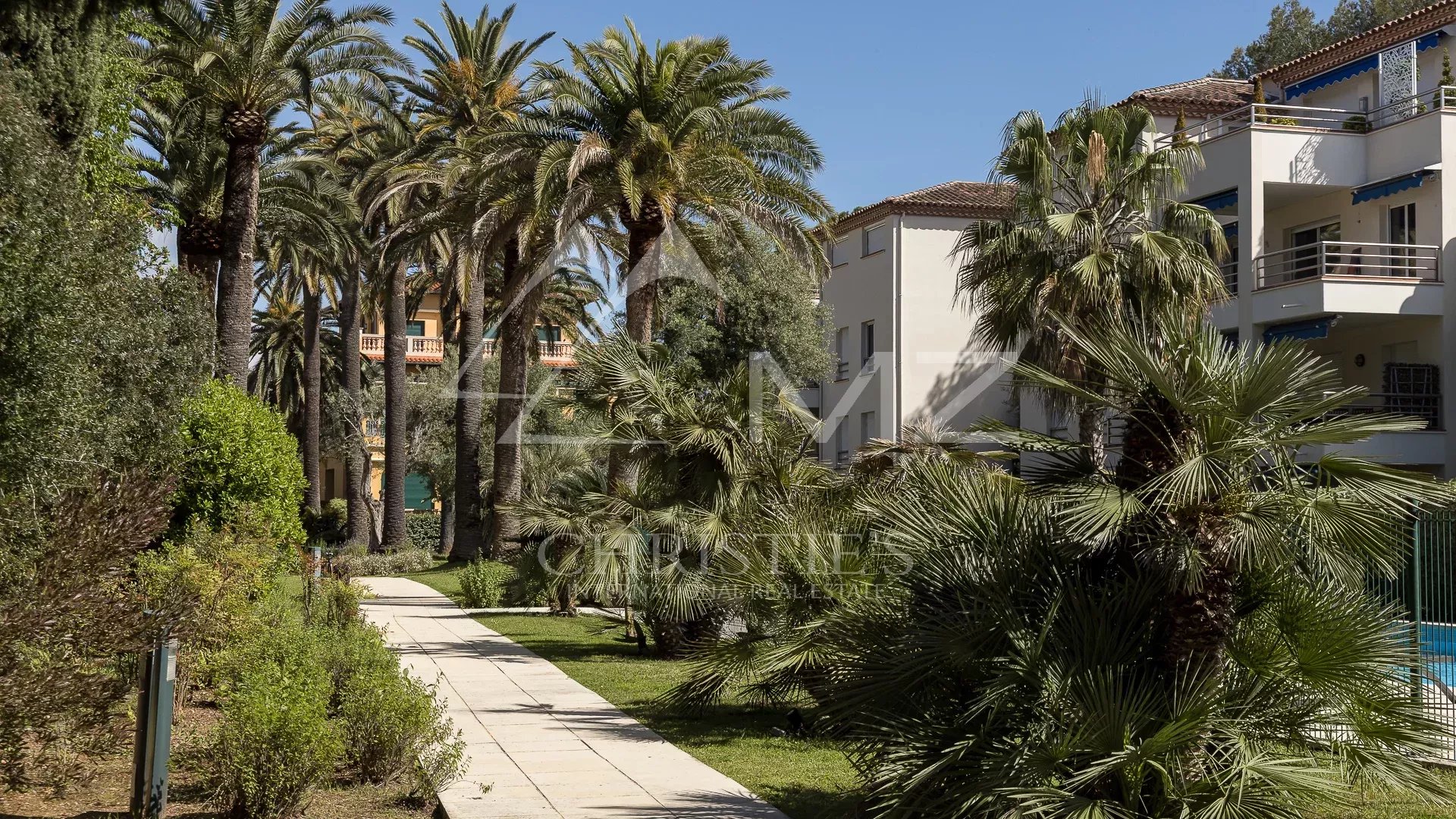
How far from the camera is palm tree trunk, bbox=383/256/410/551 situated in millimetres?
33781

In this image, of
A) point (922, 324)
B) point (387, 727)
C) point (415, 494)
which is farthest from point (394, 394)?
point (387, 727)

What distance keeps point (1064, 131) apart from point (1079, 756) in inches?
547

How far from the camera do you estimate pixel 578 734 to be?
10.8 metres

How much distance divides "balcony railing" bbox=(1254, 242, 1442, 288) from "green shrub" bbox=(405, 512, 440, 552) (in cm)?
3144

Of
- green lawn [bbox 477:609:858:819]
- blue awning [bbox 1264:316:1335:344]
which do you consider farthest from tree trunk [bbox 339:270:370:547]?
blue awning [bbox 1264:316:1335:344]

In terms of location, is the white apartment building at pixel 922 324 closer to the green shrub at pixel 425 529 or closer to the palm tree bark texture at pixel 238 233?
the palm tree bark texture at pixel 238 233

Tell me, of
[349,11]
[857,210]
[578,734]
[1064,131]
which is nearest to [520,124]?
[349,11]

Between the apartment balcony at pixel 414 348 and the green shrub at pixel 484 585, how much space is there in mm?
33232

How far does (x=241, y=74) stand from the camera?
2106 cm

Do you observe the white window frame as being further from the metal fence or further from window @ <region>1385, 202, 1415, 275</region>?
the metal fence

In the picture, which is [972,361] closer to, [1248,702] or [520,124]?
[520,124]

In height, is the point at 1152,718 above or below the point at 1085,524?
below

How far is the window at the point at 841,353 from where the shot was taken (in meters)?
36.4

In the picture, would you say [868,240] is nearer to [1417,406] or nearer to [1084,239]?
[1417,406]
